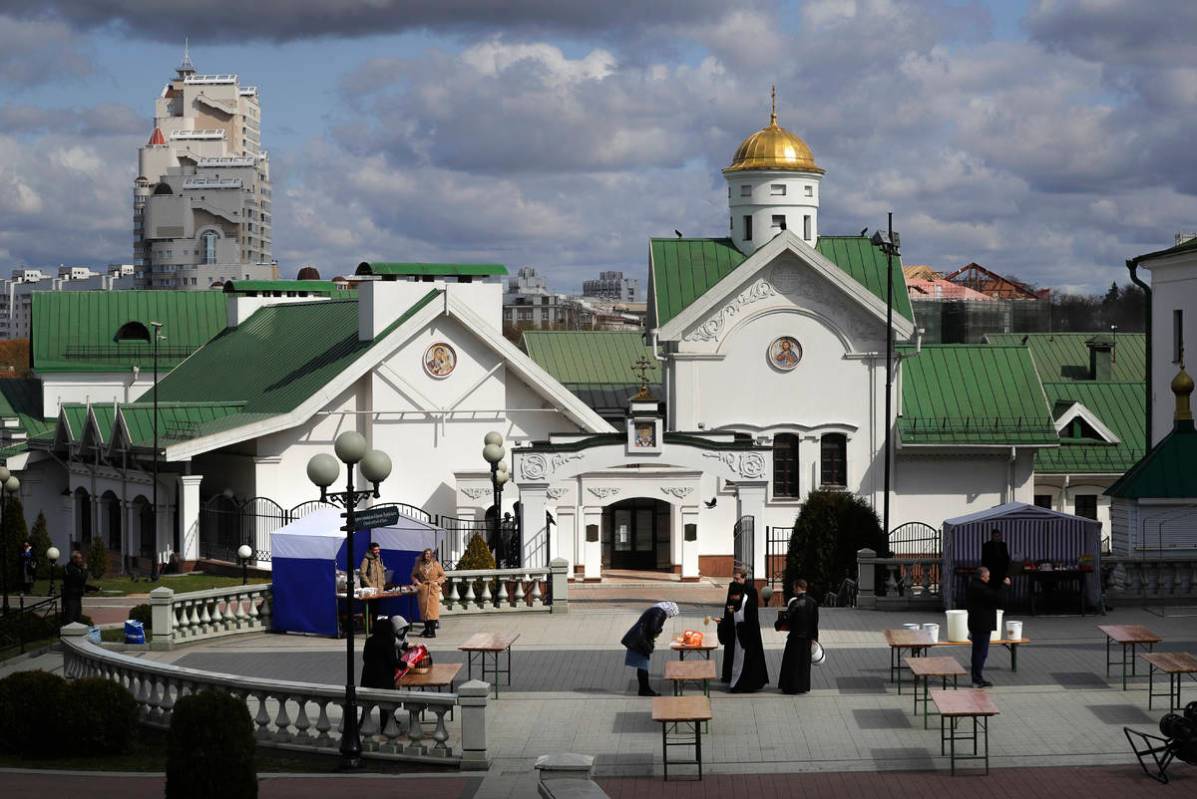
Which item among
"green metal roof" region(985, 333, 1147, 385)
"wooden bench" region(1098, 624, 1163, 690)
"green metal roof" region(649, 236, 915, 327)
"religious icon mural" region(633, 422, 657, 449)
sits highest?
"green metal roof" region(649, 236, 915, 327)

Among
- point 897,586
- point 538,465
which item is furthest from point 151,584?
point 897,586

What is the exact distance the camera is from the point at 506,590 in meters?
32.8

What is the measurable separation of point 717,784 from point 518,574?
46.0 ft

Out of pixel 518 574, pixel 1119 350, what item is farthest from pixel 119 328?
pixel 518 574

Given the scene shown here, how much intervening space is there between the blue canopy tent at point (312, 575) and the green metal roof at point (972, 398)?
25688mm

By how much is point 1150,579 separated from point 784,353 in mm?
21494

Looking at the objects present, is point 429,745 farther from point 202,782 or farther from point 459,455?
point 459,455

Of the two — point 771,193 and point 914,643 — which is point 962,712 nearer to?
point 914,643

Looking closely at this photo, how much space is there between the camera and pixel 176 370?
65.5 metres

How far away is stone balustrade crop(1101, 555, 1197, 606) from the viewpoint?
103 feet

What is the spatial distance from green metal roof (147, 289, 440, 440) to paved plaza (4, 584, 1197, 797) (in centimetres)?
2057

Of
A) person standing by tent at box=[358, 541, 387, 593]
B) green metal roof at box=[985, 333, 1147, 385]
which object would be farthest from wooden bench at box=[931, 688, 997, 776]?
green metal roof at box=[985, 333, 1147, 385]

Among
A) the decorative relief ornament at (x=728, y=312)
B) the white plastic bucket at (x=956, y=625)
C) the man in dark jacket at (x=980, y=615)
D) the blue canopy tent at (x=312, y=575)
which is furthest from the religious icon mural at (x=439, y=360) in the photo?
the man in dark jacket at (x=980, y=615)

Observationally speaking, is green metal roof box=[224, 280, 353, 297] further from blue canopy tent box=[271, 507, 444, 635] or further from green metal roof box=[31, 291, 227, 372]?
blue canopy tent box=[271, 507, 444, 635]
